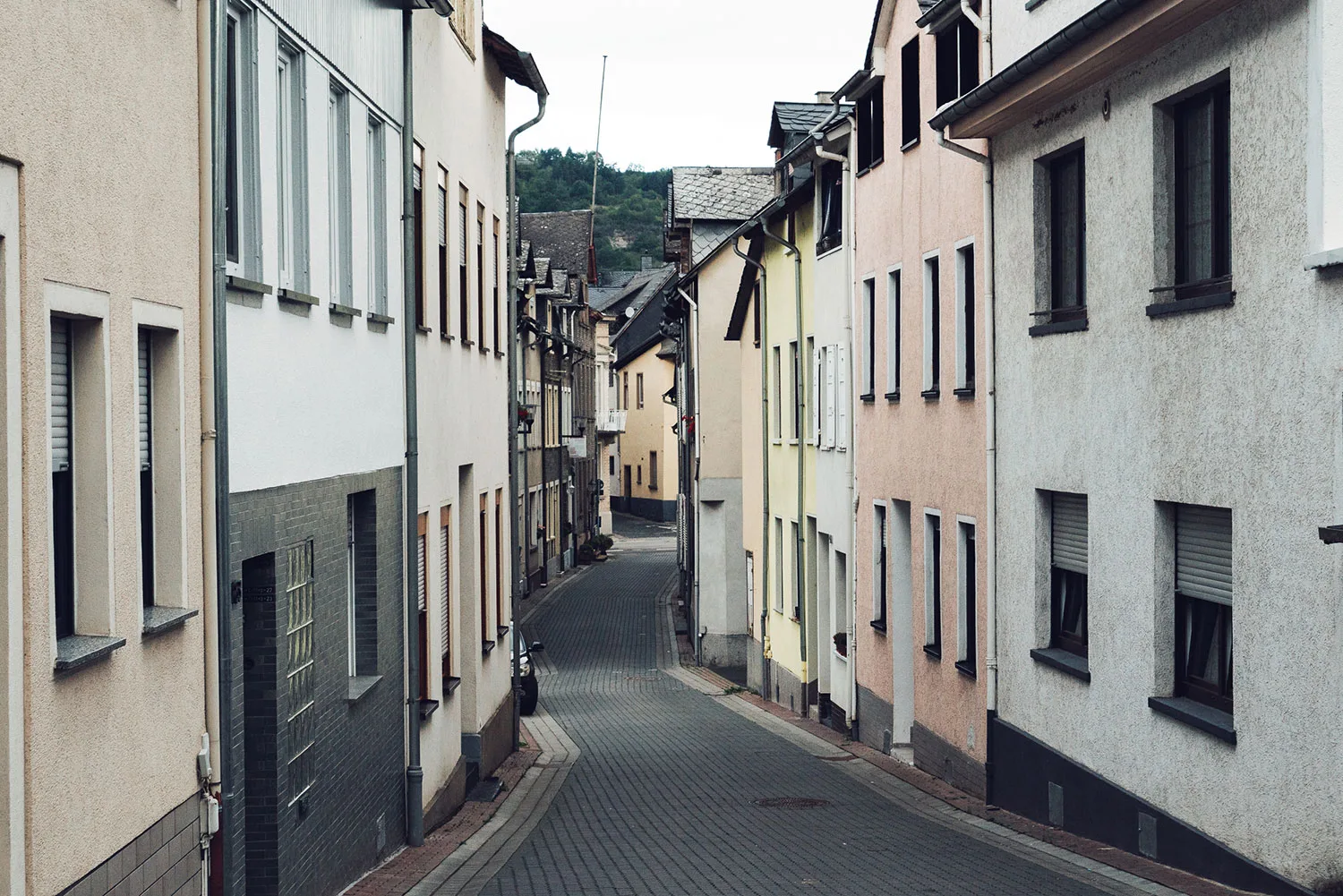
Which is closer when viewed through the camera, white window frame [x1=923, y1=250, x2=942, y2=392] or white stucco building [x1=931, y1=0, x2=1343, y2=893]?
white stucco building [x1=931, y1=0, x2=1343, y2=893]

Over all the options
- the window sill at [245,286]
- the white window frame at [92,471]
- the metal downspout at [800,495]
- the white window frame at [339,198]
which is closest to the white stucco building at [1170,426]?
the white window frame at [339,198]

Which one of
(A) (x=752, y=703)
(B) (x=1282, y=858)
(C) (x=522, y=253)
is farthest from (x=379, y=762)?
(C) (x=522, y=253)

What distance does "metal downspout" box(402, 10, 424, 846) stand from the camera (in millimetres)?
13836

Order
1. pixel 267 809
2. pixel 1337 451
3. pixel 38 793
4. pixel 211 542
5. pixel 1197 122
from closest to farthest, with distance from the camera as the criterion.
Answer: pixel 38 793, pixel 211 542, pixel 1337 451, pixel 267 809, pixel 1197 122

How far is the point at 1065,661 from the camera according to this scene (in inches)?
544

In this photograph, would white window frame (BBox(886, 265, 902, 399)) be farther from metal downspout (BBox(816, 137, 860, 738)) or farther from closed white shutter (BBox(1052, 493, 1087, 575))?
closed white shutter (BBox(1052, 493, 1087, 575))

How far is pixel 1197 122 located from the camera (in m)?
11.1

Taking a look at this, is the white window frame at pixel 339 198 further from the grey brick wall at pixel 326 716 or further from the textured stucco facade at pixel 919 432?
the textured stucco facade at pixel 919 432

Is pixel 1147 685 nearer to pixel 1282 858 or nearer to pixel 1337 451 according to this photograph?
pixel 1282 858

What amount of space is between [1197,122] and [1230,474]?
2504mm

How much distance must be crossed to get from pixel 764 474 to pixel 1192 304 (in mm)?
19756

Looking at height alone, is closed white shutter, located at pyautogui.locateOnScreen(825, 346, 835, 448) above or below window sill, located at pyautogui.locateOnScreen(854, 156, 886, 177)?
below

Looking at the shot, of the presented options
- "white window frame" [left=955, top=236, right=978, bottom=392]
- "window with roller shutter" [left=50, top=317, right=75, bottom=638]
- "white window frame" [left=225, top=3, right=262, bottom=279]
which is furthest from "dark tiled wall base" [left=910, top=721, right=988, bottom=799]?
"window with roller shutter" [left=50, top=317, right=75, bottom=638]

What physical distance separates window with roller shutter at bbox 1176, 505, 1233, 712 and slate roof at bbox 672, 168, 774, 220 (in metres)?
30.1
